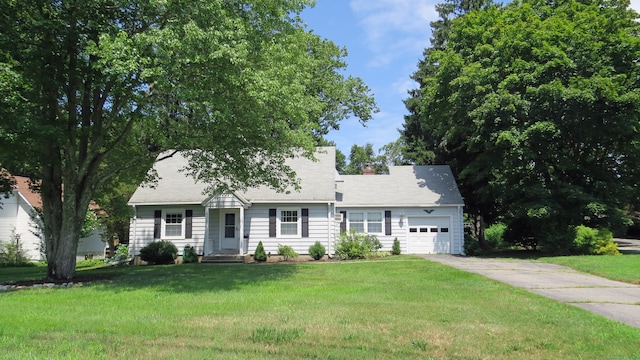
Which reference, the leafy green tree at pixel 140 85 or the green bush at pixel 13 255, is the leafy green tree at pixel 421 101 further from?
the green bush at pixel 13 255

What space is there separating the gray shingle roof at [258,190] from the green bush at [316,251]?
2261mm

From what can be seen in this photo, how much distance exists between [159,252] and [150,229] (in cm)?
203

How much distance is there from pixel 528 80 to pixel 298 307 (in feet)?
55.4

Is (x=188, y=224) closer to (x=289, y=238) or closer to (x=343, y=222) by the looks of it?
(x=289, y=238)

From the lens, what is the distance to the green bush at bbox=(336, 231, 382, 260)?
21.1 metres

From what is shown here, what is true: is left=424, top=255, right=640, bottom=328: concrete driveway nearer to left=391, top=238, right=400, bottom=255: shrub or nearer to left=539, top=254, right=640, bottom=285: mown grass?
left=539, top=254, right=640, bottom=285: mown grass

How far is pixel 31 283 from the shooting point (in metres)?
13.0

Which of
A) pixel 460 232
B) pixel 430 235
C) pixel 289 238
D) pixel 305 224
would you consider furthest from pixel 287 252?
pixel 460 232

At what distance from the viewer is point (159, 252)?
20.8 meters

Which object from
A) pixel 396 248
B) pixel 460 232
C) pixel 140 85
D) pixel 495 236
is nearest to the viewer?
pixel 140 85

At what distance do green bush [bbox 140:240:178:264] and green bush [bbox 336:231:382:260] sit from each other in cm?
796

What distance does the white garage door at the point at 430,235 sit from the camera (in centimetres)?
2336

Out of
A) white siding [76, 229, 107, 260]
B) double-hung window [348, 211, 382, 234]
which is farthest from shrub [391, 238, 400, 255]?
white siding [76, 229, 107, 260]

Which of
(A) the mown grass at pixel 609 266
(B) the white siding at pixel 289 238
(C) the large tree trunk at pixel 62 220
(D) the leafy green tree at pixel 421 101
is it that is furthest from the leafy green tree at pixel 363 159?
(C) the large tree trunk at pixel 62 220
